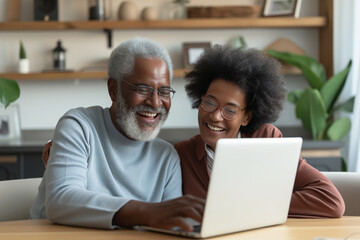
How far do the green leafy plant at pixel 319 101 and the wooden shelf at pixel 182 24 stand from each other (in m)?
0.26

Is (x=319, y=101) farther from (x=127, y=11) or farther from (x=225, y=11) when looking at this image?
(x=127, y=11)

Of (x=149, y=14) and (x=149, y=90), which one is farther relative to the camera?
(x=149, y=14)

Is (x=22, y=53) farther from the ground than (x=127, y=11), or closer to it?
closer to it

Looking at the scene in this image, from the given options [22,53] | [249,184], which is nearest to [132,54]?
[249,184]

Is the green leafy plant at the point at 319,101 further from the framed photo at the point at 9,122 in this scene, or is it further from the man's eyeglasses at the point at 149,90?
the man's eyeglasses at the point at 149,90

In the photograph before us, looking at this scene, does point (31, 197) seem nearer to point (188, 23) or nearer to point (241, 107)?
A: point (241, 107)

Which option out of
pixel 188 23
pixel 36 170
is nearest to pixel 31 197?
pixel 36 170

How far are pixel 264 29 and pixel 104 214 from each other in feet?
10.5

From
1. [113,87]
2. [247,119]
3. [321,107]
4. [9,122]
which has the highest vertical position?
[113,87]

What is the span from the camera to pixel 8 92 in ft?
8.31

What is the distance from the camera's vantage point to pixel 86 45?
4.42 metres

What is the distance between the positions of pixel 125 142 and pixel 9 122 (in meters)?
2.57

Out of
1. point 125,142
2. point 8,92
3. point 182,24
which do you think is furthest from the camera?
point 182,24

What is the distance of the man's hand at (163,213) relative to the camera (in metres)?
1.35
